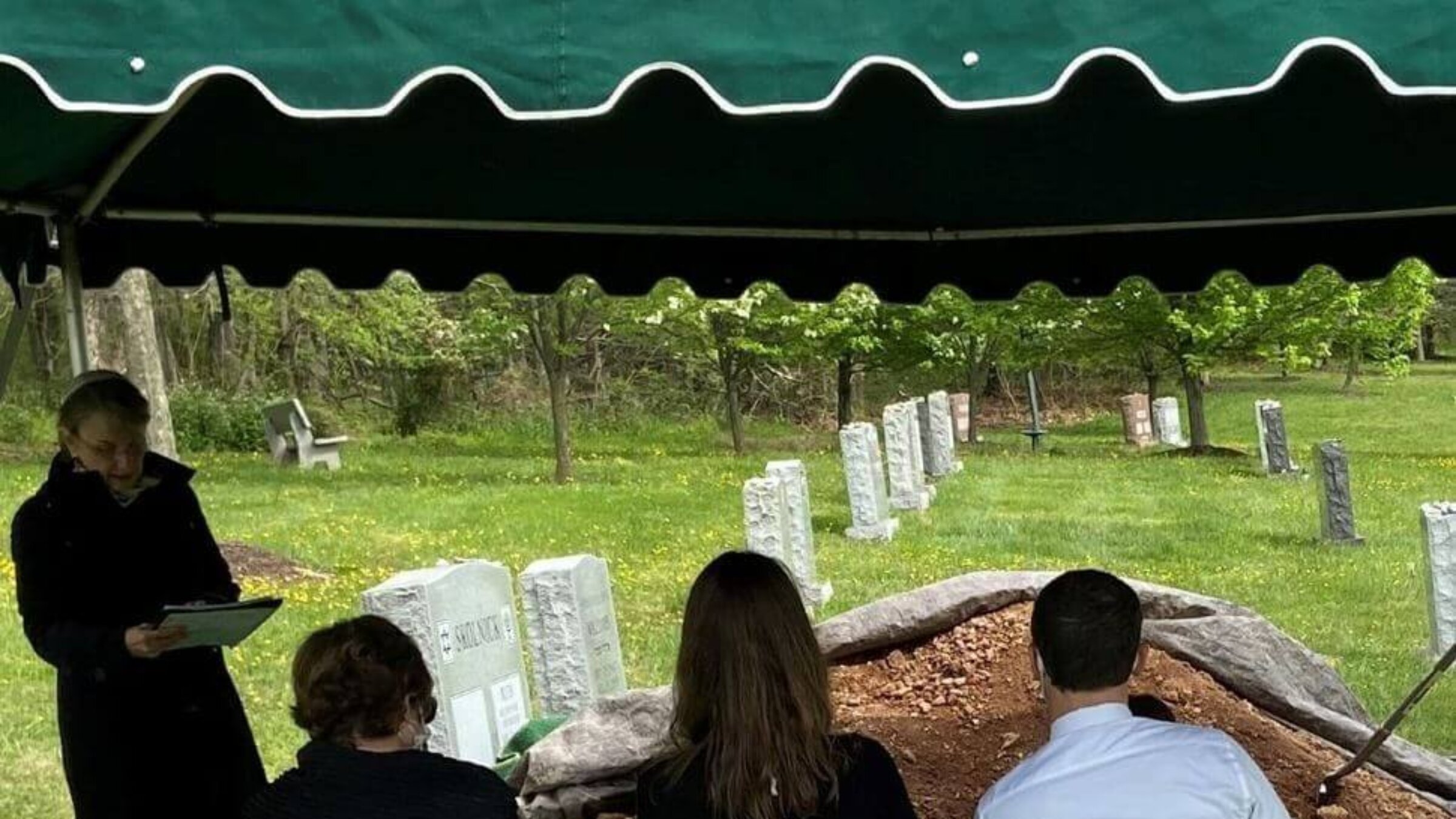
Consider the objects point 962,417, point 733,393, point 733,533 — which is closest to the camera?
point 733,533

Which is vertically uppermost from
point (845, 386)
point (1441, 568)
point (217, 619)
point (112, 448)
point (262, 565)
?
point (112, 448)

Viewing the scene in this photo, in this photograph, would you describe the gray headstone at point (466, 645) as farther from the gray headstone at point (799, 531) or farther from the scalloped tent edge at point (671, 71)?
the gray headstone at point (799, 531)

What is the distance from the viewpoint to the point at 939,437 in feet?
72.9

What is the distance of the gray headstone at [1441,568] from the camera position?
9398mm

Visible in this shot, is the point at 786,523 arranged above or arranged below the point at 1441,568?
above

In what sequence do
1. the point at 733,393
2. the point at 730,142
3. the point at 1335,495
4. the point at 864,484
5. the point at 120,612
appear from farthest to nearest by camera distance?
the point at 733,393 → the point at 864,484 → the point at 1335,495 → the point at 730,142 → the point at 120,612

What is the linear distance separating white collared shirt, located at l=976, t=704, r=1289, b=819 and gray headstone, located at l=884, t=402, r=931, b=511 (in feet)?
49.2

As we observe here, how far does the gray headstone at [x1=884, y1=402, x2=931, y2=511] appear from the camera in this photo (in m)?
17.3

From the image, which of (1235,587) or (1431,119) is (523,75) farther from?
A: (1235,587)

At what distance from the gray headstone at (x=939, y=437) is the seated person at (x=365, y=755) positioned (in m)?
19.6

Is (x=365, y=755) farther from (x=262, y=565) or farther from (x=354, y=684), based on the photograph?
(x=262, y=565)

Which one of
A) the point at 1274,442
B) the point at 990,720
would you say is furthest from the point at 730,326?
the point at 990,720

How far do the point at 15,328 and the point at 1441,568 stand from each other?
8319 millimetres

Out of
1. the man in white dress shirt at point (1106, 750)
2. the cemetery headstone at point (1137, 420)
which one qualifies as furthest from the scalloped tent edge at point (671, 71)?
the cemetery headstone at point (1137, 420)
